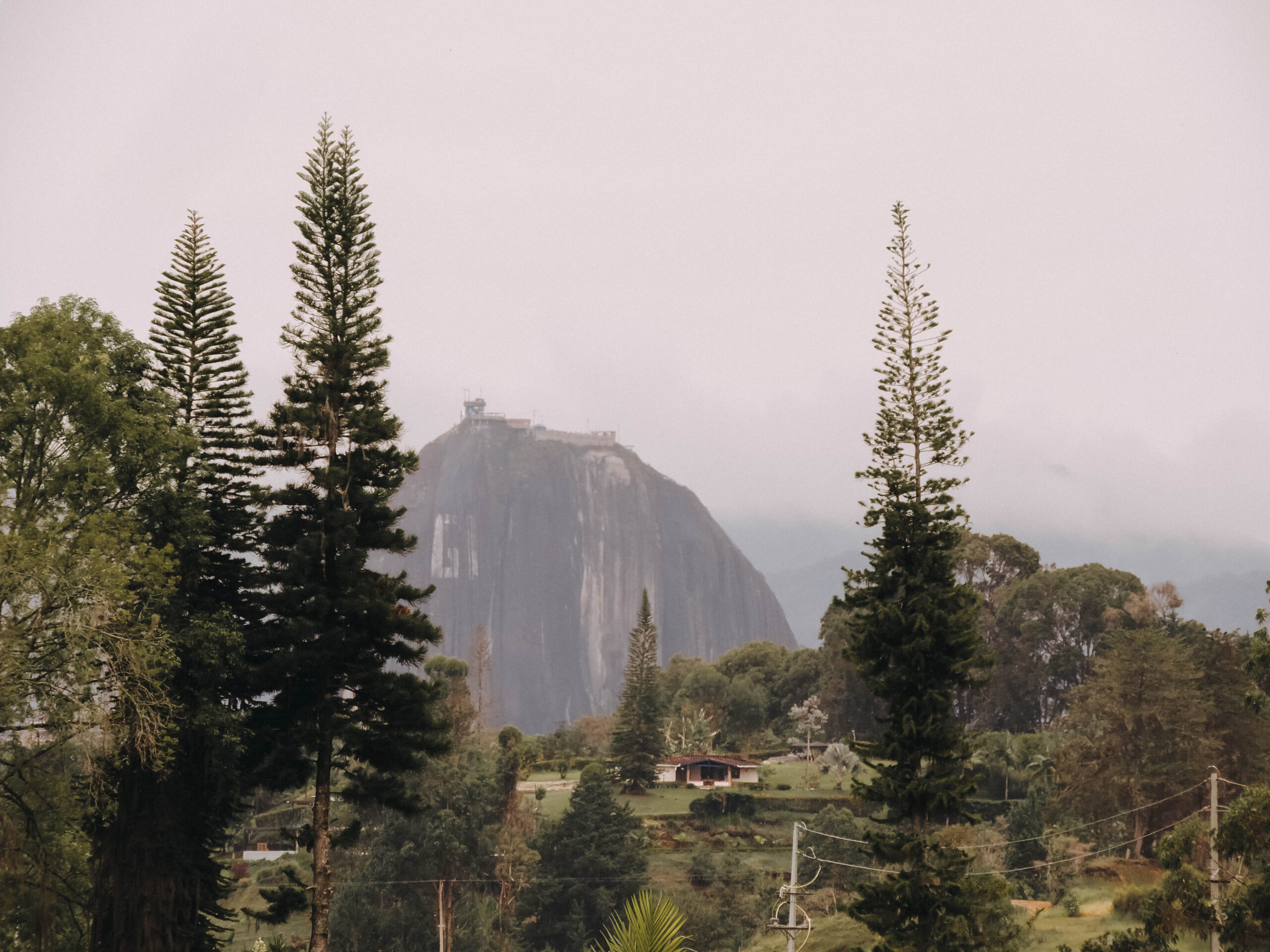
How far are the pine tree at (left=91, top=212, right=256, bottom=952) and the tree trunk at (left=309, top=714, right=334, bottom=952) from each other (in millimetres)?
1802

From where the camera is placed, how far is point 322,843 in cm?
2458

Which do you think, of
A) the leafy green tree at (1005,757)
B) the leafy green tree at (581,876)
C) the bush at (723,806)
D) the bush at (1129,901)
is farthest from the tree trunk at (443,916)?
the leafy green tree at (1005,757)

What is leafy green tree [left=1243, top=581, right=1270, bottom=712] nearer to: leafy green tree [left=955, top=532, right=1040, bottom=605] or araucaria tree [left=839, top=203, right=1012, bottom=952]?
araucaria tree [left=839, top=203, right=1012, bottom=952]

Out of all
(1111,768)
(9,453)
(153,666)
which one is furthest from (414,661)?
(1111,768)

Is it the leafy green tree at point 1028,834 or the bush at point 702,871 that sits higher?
the leafy green tree at point 1028,834

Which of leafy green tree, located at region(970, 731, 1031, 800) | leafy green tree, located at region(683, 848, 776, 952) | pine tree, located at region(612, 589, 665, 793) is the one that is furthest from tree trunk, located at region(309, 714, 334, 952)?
leafy green tree, located at region(970, 731, 1031, 800)

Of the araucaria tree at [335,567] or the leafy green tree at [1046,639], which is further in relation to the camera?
the leafy green tree at [1046,639]

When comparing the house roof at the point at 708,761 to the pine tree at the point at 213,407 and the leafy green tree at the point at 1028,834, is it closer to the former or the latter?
the leafy green tree at the point at 1028,834

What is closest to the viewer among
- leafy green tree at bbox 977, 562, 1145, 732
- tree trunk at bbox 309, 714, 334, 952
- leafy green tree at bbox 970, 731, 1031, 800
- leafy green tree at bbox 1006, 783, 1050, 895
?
tree trunk at bbox 309, 714, 334, 952

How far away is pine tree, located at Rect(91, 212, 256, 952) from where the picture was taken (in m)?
22.8

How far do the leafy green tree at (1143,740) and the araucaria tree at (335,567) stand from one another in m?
33.0

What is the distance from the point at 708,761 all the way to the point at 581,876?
62.2ft

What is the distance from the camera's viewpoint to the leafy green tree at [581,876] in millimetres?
47562

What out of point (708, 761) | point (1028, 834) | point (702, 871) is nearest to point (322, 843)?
point (702, 871)
